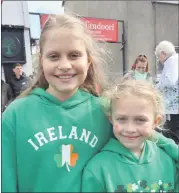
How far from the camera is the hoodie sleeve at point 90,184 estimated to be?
0.85m

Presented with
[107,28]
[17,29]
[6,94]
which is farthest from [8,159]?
[17,29]

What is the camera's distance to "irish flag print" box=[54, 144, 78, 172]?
33.8 inches

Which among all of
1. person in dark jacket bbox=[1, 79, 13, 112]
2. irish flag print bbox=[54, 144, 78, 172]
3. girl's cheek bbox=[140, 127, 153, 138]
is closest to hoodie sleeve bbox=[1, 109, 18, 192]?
irish flag print bbox=[54, 144, 78, 172]

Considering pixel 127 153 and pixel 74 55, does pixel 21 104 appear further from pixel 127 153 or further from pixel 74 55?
pixel 127 153

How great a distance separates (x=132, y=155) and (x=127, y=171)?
0.18ft

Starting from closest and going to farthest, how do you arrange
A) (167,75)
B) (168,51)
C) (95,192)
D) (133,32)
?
(95,192) → (133,32) → (167,75) → (168,51)

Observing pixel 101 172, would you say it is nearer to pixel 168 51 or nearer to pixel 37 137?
pixel 37 137

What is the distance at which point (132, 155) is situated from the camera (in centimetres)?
91

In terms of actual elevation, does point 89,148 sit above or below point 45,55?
below

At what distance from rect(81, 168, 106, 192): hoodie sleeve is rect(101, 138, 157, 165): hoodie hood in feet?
0.32

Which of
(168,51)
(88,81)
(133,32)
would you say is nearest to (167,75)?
(168,51)

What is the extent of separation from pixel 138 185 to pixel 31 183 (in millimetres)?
300

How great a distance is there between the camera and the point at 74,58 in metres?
0.88

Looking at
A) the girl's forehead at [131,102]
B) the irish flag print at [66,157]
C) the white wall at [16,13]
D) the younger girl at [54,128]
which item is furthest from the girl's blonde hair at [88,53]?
the white wall at [16,13]
